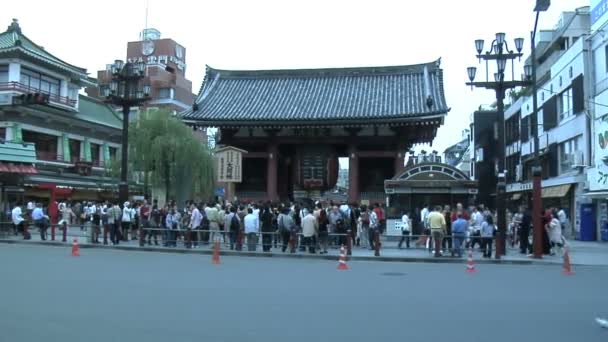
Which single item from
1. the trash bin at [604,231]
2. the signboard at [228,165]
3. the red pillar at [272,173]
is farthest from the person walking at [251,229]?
the trash bin at [604,231]

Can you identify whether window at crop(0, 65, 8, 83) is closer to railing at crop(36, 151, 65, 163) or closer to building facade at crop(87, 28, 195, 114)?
railing at crop(36, 151, 65, 163)

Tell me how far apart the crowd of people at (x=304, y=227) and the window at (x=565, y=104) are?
1093 cm

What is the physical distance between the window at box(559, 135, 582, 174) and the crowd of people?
9156 mm

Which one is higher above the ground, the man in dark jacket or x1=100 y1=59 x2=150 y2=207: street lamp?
x1=100 y1=59 x2=150 y2=207: street lamp

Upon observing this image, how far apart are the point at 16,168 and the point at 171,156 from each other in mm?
12236

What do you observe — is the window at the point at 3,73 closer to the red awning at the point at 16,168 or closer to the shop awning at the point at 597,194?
the red awning at the point at 16,168

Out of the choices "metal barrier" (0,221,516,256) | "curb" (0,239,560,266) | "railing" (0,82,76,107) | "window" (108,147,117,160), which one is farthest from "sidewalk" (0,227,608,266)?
"window" (108,147,117,160)

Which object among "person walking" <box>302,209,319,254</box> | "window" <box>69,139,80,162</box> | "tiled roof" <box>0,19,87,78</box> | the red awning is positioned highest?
"tiled roof" <box>0,19,87,78</box>

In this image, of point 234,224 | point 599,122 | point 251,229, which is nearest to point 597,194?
point 599,122

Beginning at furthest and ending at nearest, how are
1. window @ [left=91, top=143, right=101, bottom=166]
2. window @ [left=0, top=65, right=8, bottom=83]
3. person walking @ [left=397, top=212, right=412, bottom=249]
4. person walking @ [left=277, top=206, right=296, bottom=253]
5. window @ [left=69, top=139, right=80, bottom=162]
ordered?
window @ [left=91, top=143, right=101, bottom=166] → window @ [left=69, top=139, right=80, bottom=162] → window @ [left=0, top=65, right=8, bottom=83] → person walking @ [left=397, top=212, right=412, bottom=249] → person walking @ [left=277, top=206, right=296, bottom=253]

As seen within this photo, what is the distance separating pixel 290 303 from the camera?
9719mm

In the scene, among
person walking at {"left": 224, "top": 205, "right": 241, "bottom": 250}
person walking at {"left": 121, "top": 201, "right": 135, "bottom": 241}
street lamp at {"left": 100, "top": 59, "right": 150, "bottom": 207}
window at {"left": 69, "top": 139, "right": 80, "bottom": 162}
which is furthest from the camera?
window at {"left": 69, "top": 139, "right": 80, "bottom": 162}

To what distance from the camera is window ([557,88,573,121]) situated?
3262 cm

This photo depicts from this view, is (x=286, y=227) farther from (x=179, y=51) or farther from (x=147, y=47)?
(x=179, y=51)
